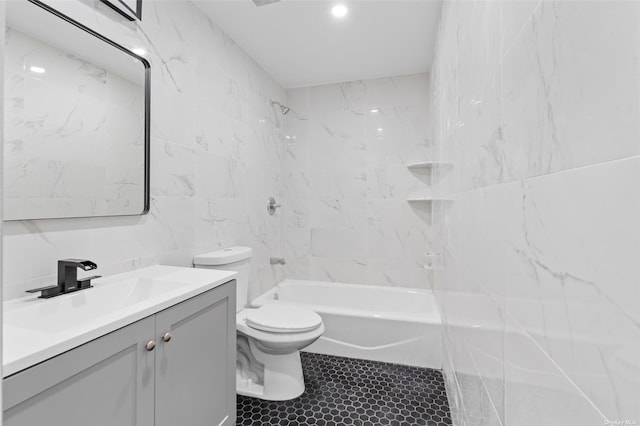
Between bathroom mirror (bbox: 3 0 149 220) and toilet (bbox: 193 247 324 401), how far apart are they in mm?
676

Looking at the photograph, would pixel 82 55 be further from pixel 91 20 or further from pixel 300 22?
pixel 300 22

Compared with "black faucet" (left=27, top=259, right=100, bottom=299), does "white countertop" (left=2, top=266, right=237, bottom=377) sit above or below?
below

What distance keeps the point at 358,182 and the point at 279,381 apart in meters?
1.90

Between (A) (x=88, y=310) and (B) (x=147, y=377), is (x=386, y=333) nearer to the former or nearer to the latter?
(B) (x=147, y=377)

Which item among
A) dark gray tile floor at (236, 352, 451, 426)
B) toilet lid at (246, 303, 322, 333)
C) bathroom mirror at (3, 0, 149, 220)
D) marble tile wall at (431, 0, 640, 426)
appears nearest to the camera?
marble tile wall at (431, 0, 640, 426)

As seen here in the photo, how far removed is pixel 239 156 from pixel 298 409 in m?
1.76

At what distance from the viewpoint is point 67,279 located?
1188mm

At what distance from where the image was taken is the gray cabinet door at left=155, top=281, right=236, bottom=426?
112cm

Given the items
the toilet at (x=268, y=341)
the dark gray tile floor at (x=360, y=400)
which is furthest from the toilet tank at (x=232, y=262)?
the dark gray tile floor at (x=360, y=400)

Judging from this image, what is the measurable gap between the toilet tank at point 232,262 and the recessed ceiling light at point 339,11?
5.45 ft

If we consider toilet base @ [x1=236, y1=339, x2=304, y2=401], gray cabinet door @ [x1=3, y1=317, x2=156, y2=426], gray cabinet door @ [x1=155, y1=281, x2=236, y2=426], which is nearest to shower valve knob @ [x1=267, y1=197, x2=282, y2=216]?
toilet base @ [x1=236, y1=339, x2=304, y2=401]

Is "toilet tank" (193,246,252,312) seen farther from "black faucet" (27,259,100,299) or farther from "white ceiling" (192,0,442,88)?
"white ceiling" (192,0,442,88)

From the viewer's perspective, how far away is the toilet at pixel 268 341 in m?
1.86

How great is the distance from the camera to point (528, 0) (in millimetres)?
662
